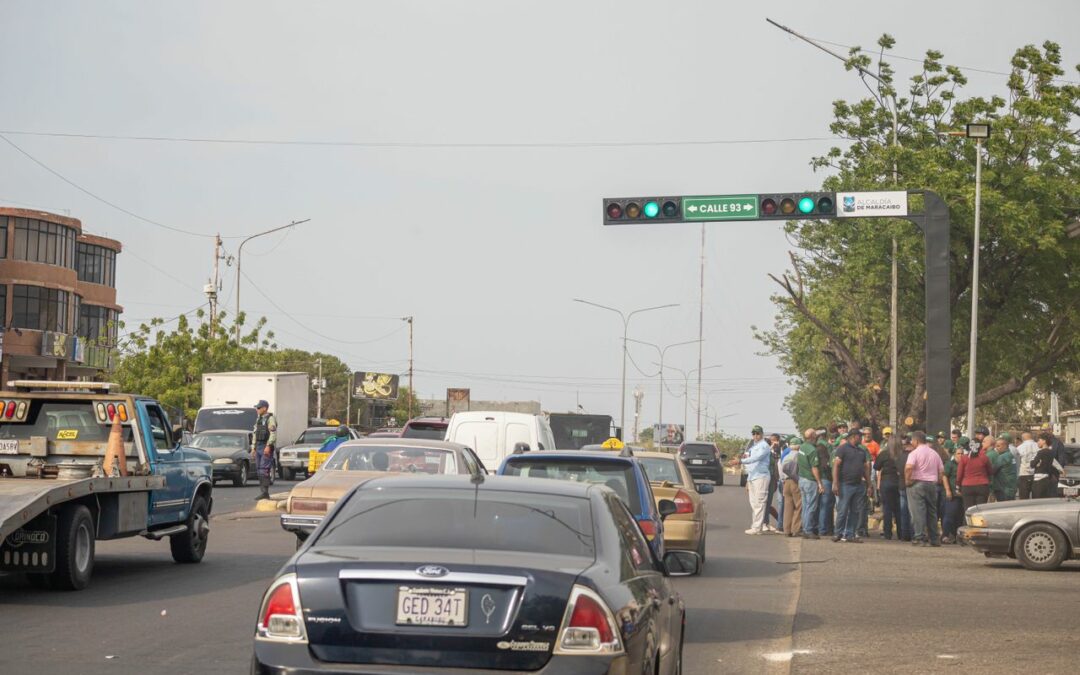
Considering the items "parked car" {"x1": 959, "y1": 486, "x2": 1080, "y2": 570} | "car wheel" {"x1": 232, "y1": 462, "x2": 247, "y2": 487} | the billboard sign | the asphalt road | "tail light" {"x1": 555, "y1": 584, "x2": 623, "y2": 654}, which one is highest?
the billboard sign

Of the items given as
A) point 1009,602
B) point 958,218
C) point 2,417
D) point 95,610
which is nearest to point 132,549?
point 2,417

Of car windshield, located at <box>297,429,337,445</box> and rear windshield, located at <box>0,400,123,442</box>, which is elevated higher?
rear windshield, located at <box>0,400,123,442</box>

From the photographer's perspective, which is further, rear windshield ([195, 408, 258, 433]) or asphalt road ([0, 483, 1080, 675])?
rear windshield ([195, 408, 258, 433])

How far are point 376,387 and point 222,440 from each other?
8284 cm

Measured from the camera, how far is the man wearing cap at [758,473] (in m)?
24.2

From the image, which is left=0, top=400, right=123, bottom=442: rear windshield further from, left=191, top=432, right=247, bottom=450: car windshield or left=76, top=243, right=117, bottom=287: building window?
left=76, top=243, right=117, bottom=287: building window

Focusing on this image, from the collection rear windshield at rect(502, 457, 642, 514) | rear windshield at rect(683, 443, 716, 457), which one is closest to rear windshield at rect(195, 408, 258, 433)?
rear windshield at rect(683, 443, 716, 457)

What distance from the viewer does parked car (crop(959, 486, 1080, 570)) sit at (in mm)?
19078

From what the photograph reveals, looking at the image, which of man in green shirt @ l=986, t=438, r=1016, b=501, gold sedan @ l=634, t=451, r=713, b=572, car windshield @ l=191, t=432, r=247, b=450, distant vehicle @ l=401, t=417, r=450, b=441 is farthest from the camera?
car windshield @ l=191, t=432, r=247, b=450

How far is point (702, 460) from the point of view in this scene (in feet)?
179

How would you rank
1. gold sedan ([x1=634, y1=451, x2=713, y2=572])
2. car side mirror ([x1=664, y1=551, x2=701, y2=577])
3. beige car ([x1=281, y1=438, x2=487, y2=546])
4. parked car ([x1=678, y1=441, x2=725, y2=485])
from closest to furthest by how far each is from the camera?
1. car side mirror ([x1=664, y1=551, x2=701, y2=577])
2. gold sedan ([x1=634, y1=451, x2=713, y2=572])
3. beige car ([x1=281, y1=438, x2=487, y2=546])
4. parked car ([x1=678, y1=441, x2=725, y2=485])

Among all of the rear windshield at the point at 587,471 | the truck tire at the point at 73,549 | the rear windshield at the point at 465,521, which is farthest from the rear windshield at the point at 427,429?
the rear windshield at the point at 465,521

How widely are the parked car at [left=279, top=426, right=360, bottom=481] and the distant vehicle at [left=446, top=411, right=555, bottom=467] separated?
19788mm

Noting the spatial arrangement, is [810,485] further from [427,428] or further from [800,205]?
[427,428]
